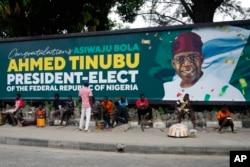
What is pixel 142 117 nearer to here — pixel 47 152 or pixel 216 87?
pixel 216 87

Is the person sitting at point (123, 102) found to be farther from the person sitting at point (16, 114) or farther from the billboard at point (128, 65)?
the person sitting at point (16, 114)

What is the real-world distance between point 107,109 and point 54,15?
1072cm

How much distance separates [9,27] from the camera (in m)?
24.1

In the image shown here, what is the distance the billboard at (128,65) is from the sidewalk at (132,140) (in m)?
1.65

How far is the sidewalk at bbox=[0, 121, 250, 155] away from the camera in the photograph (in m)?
10.6

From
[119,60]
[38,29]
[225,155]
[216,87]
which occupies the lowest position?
[225,155]

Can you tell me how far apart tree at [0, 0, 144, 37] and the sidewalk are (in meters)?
9.37

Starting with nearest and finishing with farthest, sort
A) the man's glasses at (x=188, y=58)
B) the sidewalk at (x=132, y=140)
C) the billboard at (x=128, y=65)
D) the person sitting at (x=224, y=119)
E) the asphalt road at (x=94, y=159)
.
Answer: the asphalt road at (x=94, y=159)
the sidewalk at (x=132, y=140)
the person sitting at (x=224, y=119)
the billboard at (x=128, y=65)
the man's glasses at (x=188, y=58)

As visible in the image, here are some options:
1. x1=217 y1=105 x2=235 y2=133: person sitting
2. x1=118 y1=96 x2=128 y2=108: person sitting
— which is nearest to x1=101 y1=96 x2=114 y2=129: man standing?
x1=118 y1=96 x2=128 y2=108: person sitting

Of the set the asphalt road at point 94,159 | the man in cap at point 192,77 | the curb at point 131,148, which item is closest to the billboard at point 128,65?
the man in cap at point 192,77

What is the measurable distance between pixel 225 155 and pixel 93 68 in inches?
303

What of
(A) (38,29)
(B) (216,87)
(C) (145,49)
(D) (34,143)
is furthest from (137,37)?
(A) (38,29)

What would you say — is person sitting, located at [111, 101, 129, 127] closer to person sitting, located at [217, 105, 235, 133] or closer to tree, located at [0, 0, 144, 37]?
person sitting, located at [217, 105, 235, 133]

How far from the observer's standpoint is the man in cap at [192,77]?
48.6ft
